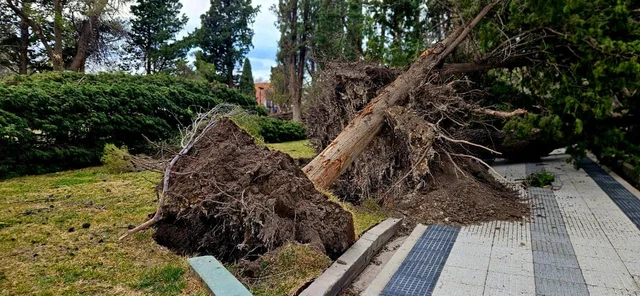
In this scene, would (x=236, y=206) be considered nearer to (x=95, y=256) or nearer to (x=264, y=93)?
(x=95, y=256)

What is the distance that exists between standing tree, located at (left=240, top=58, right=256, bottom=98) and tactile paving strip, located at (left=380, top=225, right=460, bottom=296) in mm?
22502

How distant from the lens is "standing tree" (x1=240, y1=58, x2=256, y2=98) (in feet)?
86.2

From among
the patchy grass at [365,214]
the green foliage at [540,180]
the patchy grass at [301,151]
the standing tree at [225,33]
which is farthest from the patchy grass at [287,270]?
the standing tree at [225,33]

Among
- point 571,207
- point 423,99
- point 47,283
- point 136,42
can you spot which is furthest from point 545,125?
point 136,42

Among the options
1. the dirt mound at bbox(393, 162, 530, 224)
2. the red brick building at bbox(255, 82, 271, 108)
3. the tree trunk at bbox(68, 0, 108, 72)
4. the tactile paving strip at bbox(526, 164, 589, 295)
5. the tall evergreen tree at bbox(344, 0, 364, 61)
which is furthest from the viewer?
the red brick building at bbox(255, 82, 271, 108)

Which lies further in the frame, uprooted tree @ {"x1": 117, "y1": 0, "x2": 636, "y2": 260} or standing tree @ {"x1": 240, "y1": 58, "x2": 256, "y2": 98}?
standing tree @ {"x1": 240, "y1": 58, "x2": 256, "y2": 98}

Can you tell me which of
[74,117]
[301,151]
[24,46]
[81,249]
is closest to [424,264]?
[81,249]

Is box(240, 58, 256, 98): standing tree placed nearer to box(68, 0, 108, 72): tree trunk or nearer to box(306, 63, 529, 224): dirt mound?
box(68, 0, 108, 72): tree trunk

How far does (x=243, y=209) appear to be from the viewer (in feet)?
9.52

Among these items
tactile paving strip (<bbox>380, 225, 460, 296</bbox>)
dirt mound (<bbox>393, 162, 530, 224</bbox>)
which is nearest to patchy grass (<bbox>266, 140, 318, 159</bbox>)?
dirt mound (<bbox>393, 162, 530, 224</bbox>)

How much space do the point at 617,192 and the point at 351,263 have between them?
17.3ft

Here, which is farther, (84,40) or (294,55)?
(294,55)

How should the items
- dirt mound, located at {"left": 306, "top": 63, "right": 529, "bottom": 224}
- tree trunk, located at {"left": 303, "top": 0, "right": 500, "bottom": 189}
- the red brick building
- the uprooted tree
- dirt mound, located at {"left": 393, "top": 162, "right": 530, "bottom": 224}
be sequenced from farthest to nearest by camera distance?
the red brick building
dirt mound, located at {"left": 306, "top": 63, "right": 529, "bottom": 224}
dirt mound, located at {"left": 393, "top": 162, "right": 530, "bottom": 224}
tree trunk, located at {"left": 303, "top": 0, "right": 500, "bottom": 189}
the uprooted tree

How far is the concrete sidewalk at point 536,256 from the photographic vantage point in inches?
108
